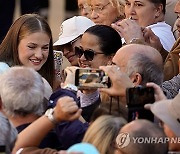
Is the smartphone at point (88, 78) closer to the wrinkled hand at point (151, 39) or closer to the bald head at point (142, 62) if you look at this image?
the bald head at point (142, 62)

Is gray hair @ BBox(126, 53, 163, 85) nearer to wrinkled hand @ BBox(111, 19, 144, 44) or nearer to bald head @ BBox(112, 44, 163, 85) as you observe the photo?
bald head @ BBox(112, 44, 163, 85)

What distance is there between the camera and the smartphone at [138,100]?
16.4 ft

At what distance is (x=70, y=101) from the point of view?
4.98 metres

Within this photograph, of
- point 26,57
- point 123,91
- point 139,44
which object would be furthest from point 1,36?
point 123,91

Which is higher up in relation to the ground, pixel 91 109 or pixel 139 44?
pixel 139 44

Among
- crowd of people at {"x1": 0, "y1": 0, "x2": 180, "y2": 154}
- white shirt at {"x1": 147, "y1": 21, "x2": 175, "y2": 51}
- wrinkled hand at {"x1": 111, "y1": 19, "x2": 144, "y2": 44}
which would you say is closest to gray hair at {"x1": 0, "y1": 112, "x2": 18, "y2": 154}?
crowd of people at {"x1": 0, "y1": 0, "x2": 180, "y2": 154}

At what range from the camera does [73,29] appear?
784 centimetres

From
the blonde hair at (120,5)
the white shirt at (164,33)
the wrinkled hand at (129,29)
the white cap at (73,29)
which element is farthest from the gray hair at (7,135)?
the blonde hair at (120,5)

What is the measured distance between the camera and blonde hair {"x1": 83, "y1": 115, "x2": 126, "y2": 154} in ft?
16.0

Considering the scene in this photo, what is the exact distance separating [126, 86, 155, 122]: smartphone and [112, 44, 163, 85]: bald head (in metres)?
0.78

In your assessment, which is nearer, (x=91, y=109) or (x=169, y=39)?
(x=91, y=109)

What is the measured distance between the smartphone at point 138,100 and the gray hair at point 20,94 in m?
0.71

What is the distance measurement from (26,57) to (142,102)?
2353 millimetres

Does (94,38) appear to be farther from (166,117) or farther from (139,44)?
(166,117)
